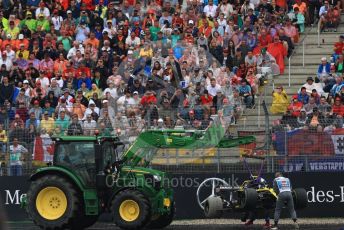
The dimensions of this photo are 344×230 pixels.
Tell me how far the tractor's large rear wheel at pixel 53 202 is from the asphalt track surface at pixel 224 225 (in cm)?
110

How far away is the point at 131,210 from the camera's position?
17047 millimetres

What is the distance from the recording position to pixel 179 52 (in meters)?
25.2

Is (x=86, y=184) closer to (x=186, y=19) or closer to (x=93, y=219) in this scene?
(x=93, y=219)

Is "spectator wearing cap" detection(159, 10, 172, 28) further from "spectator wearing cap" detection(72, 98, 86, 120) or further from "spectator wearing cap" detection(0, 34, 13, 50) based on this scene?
"spectator wearing cap" detection(72, 98, 86, 120)

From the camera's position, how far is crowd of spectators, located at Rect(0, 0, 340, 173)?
792 inches

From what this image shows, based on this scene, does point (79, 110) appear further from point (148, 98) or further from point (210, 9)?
point (210, 9)

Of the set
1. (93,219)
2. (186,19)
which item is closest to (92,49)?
(186,19)

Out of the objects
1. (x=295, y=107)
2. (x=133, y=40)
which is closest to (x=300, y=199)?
(x=295, y=107)

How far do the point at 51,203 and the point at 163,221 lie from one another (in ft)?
8.14

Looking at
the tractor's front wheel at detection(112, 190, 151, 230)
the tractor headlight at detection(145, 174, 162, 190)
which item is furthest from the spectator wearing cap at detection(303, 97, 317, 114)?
the tractor's front wheel at detection(112, 190, 151, 230)

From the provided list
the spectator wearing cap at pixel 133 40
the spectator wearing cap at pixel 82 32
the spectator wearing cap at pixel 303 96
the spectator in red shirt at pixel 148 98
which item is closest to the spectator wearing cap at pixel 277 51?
the spectator wearing cap at pixel 303 96

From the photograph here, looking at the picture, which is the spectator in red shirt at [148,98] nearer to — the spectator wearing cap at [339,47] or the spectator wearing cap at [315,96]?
the spectator wearing cap at [315,96]

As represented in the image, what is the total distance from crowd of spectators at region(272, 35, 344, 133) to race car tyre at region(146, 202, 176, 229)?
3.45 m

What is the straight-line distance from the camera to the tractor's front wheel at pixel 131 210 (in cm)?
1677
